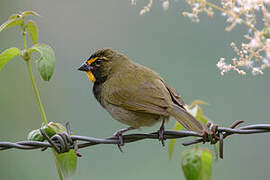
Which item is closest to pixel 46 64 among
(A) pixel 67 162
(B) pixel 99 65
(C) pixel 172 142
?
(A) pixel 67 162

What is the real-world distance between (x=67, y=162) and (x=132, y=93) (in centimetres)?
111

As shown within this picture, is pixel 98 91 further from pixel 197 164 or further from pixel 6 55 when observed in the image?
pixel 197 164

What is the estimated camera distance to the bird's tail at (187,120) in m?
2.72

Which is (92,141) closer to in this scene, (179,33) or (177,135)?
(177,135)

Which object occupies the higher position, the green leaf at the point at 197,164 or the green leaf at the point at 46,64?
the green leaf at the point at 46,64

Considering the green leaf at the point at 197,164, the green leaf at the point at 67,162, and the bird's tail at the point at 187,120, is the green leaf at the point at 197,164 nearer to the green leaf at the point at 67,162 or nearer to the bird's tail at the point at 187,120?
the bird's tail at the point at 187,120

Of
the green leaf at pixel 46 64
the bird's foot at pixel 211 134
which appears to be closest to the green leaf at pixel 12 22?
the green leaf at pixel 46 64

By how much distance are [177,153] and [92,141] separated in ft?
13.7

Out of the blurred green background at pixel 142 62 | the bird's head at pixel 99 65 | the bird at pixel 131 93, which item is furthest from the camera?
the blurred green background at pixel 142 62

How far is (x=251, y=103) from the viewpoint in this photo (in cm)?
571

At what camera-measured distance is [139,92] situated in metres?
3.60

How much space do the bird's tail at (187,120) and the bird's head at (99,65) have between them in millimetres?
1071

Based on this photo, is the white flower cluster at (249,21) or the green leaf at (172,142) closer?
the white flower cluster at (249,21)

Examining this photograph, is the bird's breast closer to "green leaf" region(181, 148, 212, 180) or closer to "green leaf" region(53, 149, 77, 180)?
"green leaf" region(53, 149, 77, 180)
